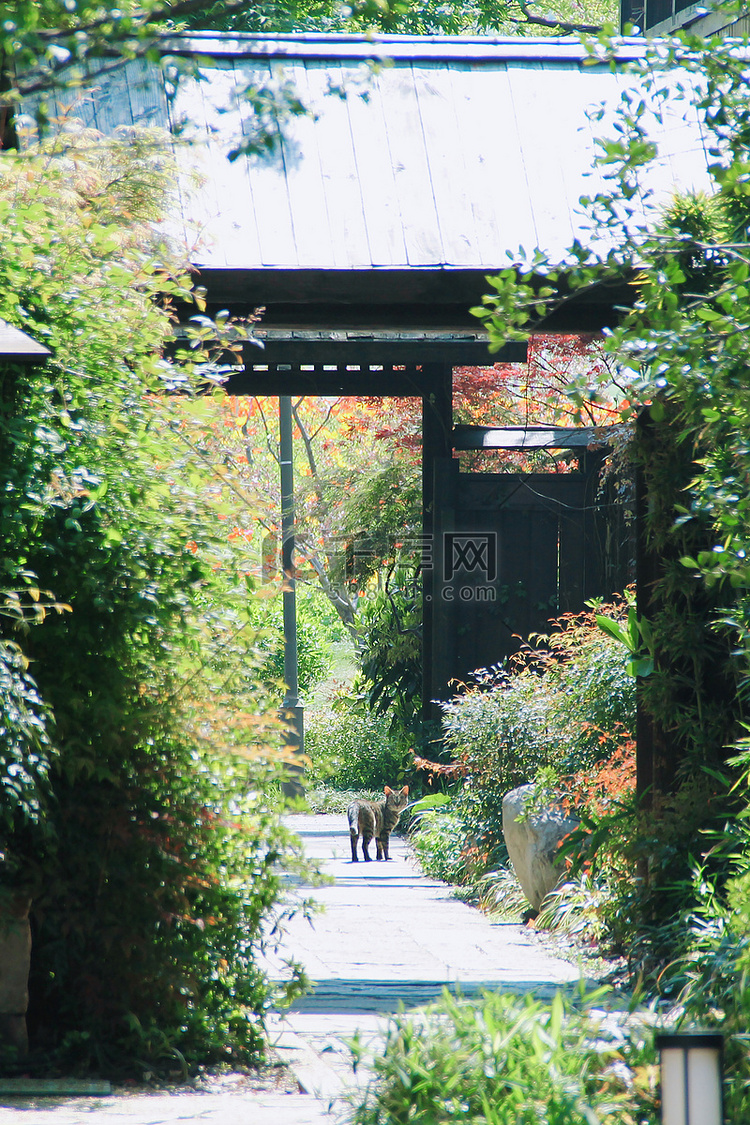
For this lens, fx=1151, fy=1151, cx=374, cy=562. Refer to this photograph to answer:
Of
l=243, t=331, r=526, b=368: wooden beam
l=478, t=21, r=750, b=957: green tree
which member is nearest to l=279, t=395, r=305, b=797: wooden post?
l=243, t=331, r=526, b=368: wooden beam

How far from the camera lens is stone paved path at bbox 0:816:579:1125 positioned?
3766 mm

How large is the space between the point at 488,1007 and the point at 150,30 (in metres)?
2.87

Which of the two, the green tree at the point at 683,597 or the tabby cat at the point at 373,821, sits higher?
the green tree at the point at 683,597

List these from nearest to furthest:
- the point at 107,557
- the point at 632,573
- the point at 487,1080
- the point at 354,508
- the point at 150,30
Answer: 1. the point at 150,30
2. the point at 487,1080
3. the point at 107,557
4. the point at 632,573
5. the point at 354,508

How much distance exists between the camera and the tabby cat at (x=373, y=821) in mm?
10453

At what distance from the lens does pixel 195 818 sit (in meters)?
4.41

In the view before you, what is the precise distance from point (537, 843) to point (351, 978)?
5.75 feet

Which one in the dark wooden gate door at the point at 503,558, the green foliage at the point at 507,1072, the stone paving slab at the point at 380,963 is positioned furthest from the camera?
the dark wooden gate door at the point at 503,558

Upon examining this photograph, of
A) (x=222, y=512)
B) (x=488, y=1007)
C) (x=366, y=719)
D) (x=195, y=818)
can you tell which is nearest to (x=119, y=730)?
(x=195, y=818)

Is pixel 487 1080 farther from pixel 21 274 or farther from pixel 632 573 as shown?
pixel 632 573

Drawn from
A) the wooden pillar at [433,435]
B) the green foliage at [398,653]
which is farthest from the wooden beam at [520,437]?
the green foliage at [398,653]

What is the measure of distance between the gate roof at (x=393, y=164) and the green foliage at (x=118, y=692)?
1.28 meters

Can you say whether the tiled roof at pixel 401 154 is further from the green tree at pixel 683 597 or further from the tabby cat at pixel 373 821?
the tabby cat at pixel 373 821

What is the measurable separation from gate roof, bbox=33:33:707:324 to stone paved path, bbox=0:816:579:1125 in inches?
112
